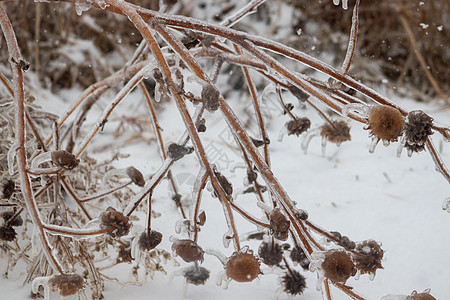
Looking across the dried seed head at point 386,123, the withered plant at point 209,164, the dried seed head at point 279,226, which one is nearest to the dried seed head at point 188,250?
the withered plant at point 209,164

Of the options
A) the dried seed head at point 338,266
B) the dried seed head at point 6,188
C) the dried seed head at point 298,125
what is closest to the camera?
the dried seed head at point 338,266

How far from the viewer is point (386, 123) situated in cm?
Result: 52

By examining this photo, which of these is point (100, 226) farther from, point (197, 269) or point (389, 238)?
point (389, 238)

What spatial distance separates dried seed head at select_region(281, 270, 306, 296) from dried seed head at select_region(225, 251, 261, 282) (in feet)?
0.89

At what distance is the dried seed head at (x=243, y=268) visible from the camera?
1.81ft


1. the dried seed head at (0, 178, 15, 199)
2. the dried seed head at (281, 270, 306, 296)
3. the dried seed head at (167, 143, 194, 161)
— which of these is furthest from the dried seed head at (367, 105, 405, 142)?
the dried seed head at (0, 178, 15, 199)

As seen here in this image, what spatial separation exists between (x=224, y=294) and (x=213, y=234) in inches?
11.5

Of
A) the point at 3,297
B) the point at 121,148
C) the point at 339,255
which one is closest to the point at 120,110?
the point at 121,148

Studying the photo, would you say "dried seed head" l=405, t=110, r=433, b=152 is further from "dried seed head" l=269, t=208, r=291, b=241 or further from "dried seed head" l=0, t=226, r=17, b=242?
"dried seed head" l=0, t=226, r=17, b=242

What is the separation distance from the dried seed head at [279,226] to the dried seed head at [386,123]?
153 mm

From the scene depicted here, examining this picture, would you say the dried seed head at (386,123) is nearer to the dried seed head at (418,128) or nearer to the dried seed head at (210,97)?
the dried seed head at (418,128)

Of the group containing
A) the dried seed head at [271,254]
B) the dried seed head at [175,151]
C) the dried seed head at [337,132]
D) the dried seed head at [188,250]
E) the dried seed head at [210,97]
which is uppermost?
the dried seed head at [337,132]

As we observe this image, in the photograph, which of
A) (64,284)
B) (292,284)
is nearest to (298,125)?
(292,284)

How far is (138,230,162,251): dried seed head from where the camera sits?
0.65 meters
